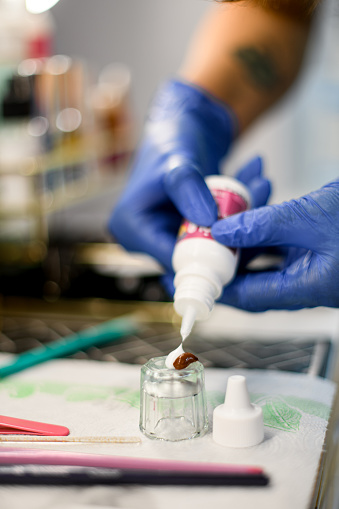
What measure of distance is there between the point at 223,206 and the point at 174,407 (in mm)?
239

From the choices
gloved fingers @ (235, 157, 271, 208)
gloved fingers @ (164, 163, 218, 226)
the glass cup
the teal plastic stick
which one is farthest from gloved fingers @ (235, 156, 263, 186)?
the glass cup

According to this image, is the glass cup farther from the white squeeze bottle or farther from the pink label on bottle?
the pink label on bottle

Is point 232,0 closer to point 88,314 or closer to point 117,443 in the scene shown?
point 117,443

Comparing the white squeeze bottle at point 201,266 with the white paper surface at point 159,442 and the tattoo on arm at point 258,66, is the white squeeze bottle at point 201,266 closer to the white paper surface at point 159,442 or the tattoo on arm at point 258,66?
the white paper surface at point 159,442

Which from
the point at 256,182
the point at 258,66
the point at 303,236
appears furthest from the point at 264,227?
the point at 258,66

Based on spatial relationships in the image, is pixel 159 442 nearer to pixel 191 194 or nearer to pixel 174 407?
pixel 174 407

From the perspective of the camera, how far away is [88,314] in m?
0.91

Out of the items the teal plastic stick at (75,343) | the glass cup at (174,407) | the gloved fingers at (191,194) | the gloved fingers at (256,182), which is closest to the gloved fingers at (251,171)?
the gloved fingers at (256,182)

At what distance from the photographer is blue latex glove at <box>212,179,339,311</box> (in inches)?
22.3

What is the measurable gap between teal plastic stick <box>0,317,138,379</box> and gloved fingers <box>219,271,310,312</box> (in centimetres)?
19

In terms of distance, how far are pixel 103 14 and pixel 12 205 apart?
3.38 feet

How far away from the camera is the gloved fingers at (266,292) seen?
23.7 inches

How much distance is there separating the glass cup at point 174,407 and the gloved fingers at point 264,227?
0.15 m

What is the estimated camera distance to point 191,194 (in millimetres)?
620
